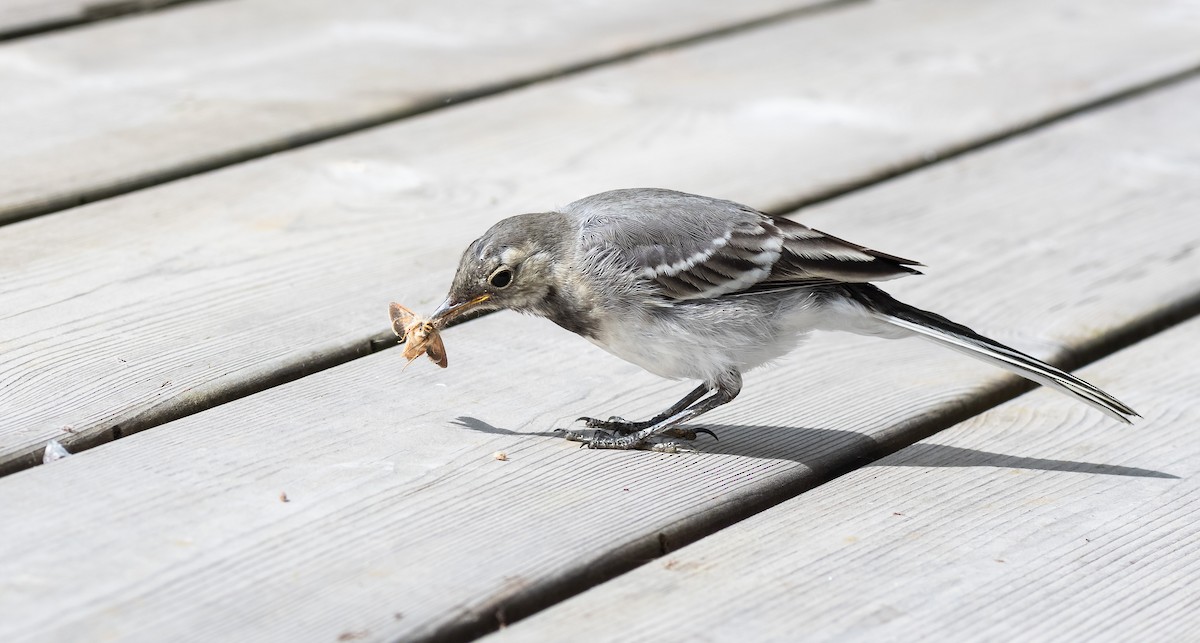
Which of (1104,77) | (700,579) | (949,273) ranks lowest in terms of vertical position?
(700,579)

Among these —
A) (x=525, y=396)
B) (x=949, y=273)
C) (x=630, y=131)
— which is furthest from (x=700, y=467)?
(x=630, y=131)

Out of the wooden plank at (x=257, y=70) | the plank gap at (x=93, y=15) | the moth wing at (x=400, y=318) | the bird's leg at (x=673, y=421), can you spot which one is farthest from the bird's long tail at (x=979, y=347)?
the plank gap at (x=93, y=15)

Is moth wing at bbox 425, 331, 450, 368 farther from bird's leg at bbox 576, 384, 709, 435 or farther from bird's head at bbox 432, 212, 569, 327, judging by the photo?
bird's leg at bbox 576, 384, 709, 435

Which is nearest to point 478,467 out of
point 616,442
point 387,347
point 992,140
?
point 616,442

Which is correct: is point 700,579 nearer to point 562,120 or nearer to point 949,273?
point 949,273

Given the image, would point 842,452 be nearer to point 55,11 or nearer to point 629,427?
point 629,427

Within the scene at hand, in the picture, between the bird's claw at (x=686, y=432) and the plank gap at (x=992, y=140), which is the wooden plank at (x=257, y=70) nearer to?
the plank gap at (x=992, y=140)
